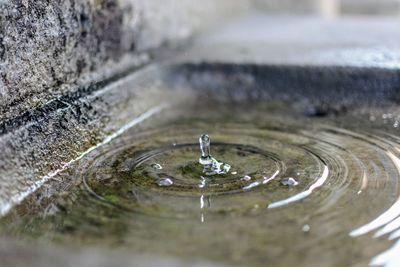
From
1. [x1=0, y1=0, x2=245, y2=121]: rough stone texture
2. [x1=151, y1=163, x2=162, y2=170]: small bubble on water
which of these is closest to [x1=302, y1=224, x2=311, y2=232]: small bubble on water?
[x1=151, y1=163, x2=162, y2=170]: small bubble on water

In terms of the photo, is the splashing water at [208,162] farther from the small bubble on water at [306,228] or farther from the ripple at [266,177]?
the small bubble on water at [306,228]

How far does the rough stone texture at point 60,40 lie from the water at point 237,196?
0.73 feet

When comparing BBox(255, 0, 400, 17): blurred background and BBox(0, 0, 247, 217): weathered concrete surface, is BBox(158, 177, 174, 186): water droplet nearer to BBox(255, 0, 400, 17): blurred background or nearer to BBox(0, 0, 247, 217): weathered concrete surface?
BBox(0, 0, 247, 217): weathered concrete surface

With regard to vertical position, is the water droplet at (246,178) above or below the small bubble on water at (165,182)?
above

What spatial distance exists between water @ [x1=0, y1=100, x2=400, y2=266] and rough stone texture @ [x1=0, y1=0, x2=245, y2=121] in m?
0.22

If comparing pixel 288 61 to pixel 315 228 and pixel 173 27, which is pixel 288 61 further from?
pixel 315 228

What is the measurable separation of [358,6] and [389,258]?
4.23m

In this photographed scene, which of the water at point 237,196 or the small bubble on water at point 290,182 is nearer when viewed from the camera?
the water at point 237,196

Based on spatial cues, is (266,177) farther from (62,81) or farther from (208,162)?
(62,81)

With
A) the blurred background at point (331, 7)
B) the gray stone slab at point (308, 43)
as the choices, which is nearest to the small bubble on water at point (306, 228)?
the gray stone slab at point (308, 43)

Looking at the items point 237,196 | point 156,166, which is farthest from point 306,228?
point 156,166

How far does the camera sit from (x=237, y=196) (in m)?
1.27

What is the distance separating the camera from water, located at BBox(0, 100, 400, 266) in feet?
3.45

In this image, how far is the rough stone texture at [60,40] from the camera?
56.2 inches
